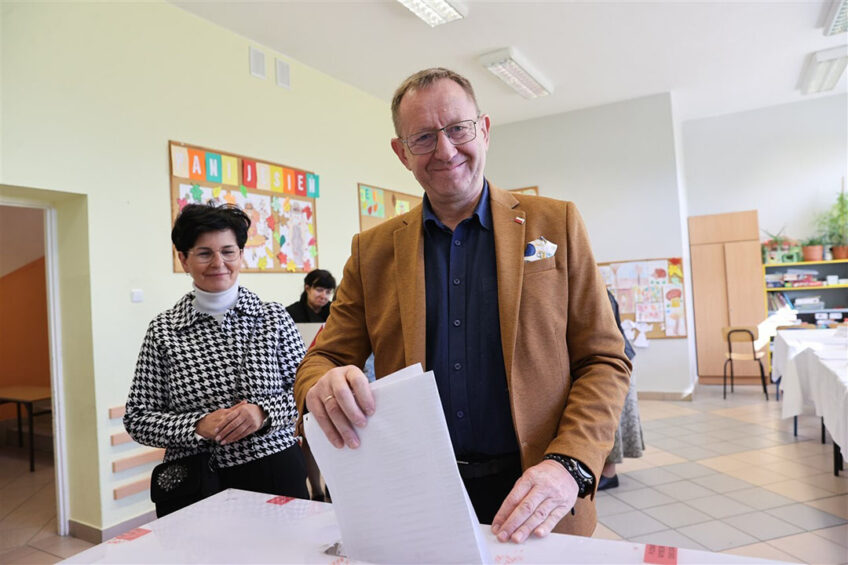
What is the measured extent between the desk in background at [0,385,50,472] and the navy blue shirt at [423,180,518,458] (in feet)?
16.9

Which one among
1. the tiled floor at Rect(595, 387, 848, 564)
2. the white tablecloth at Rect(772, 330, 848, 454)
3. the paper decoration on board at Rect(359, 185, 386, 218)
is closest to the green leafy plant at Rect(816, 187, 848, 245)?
the white tablecloth at Rect(772, 330, 848, 454)

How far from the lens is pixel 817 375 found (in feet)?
12.6

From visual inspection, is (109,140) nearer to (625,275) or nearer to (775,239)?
(625,275)

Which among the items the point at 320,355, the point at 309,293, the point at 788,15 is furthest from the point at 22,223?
the point at 788,15

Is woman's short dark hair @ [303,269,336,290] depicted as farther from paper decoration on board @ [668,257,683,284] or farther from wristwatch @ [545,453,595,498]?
paper decoration on board @ [668,257,683,284]

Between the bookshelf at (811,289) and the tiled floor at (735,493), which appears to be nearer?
the tiled floor at (735,493)

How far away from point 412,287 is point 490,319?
18cm

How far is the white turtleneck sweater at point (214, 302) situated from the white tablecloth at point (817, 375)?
9.68 ft

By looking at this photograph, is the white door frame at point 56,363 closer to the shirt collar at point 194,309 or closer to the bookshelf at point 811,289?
the shirt collar at point 194,309

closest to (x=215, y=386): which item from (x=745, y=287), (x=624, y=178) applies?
(x=624, y=178)

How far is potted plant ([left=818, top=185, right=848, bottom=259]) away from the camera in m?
6.97

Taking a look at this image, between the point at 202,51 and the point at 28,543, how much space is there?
136 inches

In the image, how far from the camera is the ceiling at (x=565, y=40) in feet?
13.9

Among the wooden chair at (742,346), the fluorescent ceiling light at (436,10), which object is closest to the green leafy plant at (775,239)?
the wooden chair at (742,346)
